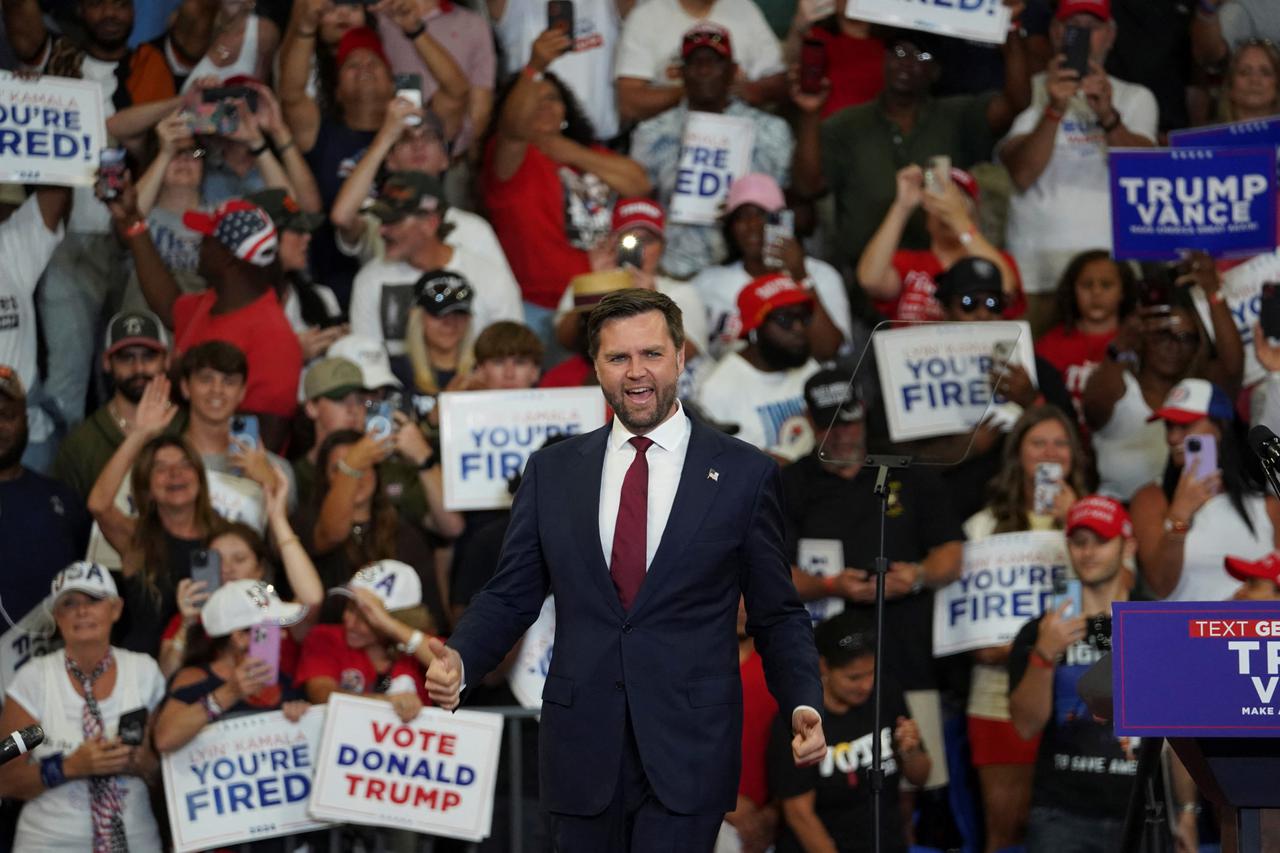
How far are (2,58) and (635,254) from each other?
2915 mm

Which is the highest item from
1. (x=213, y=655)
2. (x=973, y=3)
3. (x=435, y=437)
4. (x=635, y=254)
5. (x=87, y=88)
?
(x=973, y=3)

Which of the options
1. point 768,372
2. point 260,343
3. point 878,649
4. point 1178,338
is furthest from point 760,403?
point 878,649

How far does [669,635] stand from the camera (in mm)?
4133

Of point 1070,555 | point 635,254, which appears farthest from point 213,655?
point 1070,555

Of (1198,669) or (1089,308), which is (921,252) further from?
(1198,669)

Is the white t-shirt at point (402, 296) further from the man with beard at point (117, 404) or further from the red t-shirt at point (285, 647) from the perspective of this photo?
the red t-shirt at point (285, 647)

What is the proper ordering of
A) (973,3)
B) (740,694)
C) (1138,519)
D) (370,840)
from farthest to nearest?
(973,3) < (1138,519) < (370,840) < (740,694)

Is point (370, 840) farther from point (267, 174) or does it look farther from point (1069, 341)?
point (1069, 341)

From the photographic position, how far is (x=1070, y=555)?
7273mm

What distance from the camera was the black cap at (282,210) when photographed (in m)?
8.18

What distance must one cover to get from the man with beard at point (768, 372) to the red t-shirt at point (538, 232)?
99 centimetres

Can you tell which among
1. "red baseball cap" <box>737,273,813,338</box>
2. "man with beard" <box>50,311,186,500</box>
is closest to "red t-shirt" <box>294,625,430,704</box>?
"man with beard" <box>50,311,186,500</box>

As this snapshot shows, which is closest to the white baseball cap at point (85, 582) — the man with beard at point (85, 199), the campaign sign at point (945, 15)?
the man with beard at point (85, 199)

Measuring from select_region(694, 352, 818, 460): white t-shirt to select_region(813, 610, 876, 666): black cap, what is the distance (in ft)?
4.24
